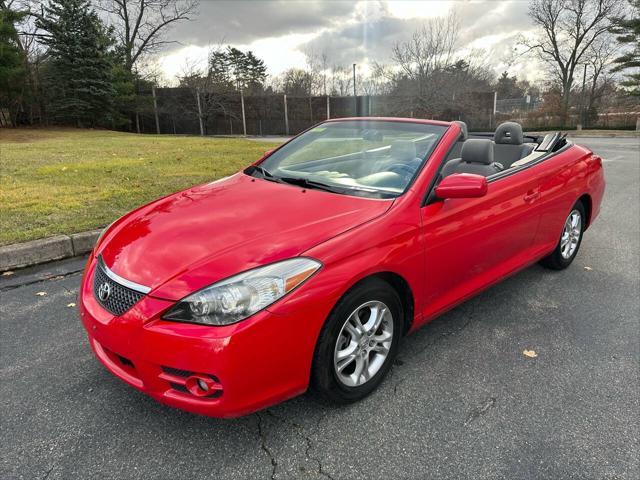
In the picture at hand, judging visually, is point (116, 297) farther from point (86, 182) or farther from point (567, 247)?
point (86, 182)

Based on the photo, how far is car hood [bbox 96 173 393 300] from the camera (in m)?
2.10

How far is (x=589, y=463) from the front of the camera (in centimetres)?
208

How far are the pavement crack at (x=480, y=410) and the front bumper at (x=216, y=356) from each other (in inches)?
35.9

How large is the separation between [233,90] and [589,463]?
39.9 m

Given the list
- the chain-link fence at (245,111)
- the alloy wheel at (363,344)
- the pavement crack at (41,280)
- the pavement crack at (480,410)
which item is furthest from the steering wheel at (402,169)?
the chain-link fence at (245,111)

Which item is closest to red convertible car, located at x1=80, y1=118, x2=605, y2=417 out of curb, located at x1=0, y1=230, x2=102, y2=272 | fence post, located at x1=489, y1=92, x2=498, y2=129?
curb, located at x1=0, y1=230, x2=102, y2=272

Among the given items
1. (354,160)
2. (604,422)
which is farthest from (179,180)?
(604,422)

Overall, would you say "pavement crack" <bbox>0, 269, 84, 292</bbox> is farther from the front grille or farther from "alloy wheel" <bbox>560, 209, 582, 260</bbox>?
"alloy wheel" <bbox>560, 209, 582, 260</bbox>

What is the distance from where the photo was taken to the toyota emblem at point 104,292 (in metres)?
2.24

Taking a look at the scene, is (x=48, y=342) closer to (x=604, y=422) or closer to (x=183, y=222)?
(x=183, y=222)

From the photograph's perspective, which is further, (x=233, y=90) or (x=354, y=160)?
(x=233, y=90)

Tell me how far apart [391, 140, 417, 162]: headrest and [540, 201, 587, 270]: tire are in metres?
1.96

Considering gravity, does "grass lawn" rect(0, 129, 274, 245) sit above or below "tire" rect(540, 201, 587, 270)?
above

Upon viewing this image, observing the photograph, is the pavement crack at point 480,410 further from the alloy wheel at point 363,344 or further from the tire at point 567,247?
the tire at point 567,247
